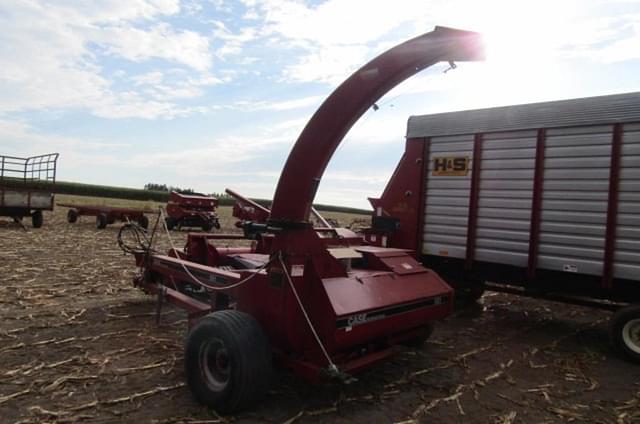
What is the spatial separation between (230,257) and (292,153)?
2.46m

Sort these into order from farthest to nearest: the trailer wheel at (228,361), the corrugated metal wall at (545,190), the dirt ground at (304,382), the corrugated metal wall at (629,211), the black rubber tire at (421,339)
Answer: the corrugated metal wall at (545,190)
the corrugated metal wall at (629,211)
the black rubber tire at (421,339)
the dirt ground at (304,382)
the trailer wheel at (228,361)

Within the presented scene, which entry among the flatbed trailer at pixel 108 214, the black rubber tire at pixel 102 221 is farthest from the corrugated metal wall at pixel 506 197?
the black rubber tire at pixel 102 221

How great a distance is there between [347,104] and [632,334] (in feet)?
14.2

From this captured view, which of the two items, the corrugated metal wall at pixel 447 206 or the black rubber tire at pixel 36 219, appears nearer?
the corrugated metal wall at pixel 447 206

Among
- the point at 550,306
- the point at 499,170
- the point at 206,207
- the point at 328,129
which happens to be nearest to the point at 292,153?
the point at 328,129

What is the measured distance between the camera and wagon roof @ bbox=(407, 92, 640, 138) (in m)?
5.86

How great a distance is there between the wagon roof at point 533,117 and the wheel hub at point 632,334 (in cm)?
233

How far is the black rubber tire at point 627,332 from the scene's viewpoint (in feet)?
17.7

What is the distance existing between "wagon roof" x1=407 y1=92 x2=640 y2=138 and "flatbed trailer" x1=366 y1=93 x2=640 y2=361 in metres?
0.01

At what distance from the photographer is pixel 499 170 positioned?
691cm

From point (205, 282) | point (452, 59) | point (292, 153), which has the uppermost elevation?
point (452, 59)

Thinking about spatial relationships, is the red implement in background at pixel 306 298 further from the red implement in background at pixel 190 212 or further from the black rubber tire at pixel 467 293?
the red implement in background at pixel 190 212

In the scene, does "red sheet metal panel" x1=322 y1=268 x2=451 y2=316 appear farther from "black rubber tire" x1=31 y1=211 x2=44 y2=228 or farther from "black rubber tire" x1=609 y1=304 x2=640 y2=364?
"black rubber tire" x1=31 y1=211 x2=44 y2=228

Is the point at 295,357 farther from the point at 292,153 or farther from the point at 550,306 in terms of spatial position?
the point at 550,306
